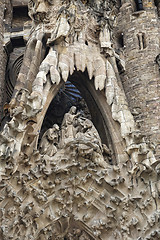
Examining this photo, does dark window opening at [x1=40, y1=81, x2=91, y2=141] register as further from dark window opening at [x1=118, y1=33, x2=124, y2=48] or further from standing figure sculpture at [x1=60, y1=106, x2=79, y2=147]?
dark window opening at [x1=118, y1=33, x2=124, y2=48]

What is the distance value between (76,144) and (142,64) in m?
3.85

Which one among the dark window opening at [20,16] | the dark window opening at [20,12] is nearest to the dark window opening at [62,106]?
the dark window opening at [20,16]

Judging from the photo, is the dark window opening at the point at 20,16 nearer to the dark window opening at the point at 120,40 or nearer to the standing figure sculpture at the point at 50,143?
the dark window opening at the point at 120,40

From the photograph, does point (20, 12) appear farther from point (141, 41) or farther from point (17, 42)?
point (141, 41)

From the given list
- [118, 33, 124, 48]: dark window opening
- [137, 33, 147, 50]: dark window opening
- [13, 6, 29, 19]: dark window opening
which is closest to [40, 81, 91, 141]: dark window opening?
[118, 33, 124, 48]: dark window opening

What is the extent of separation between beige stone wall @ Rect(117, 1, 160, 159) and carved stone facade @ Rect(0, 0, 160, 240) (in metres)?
0.04

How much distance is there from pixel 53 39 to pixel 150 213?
12.6 ft

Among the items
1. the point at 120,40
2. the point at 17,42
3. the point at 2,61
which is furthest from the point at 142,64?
the point at 2,61

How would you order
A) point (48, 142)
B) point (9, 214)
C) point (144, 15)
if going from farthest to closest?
point (144, 15)
point (48, 142)
point (9, 214)

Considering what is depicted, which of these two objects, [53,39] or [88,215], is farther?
[53,39]

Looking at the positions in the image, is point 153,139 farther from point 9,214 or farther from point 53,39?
point 9,214

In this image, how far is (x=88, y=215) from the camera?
7.66 m

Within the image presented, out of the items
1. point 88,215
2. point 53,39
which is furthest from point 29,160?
point 53,39

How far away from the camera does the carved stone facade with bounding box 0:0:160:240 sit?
23.9ft
